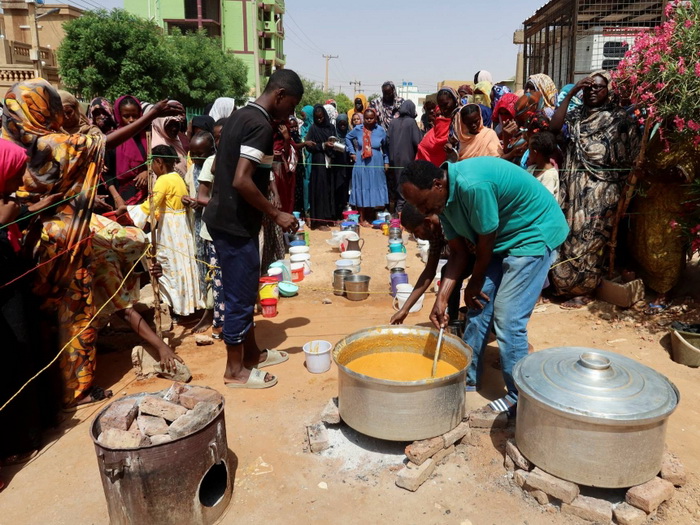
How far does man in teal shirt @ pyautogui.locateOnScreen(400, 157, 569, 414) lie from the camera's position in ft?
8.48

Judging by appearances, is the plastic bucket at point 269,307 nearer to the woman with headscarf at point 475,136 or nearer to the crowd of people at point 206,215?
the crowd of people at point 206,215

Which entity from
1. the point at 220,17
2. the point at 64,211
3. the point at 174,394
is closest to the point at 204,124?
the point at 64,211

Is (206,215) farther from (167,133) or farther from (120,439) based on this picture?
(167,133)

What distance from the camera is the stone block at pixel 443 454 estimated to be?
276 cm

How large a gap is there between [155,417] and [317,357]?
1626 mm

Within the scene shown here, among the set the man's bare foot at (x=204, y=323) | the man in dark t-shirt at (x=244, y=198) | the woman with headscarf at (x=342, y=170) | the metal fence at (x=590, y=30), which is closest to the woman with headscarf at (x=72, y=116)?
the man in dark t-shirt at (x=244, y=198)

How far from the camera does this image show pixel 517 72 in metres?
17.3

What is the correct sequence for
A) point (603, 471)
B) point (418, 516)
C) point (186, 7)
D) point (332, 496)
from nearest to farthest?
1. point (603, 471)
2. point (418, 516)
3. point (332, 496)
4. point (186, 7)

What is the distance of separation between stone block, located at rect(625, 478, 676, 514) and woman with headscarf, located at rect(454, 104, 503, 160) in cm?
373

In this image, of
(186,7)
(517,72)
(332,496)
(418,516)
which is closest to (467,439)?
(418,516)

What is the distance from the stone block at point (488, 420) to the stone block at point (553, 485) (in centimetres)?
56

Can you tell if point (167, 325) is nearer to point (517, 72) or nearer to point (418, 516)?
point (418, 516)

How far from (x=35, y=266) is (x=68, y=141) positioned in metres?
0.82

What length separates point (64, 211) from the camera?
10.7 ft
